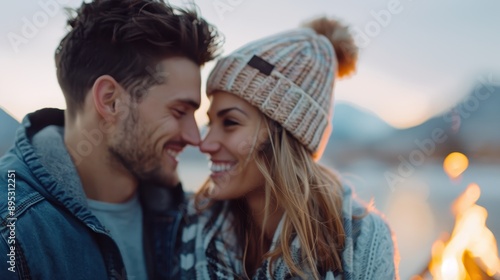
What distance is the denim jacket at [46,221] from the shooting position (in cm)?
162

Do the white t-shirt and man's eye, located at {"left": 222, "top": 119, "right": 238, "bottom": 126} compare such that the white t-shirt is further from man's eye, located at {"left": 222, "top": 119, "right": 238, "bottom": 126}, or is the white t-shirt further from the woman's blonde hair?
man's eye, located at {"left": 222, "top": 119, "right": 238, "bottom": 126}

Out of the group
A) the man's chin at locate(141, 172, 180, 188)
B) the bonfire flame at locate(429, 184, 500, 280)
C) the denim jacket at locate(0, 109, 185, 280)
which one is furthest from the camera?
the bonfire flame at locate(429, 184, 500, 280)

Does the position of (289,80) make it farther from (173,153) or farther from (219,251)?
(219,251)

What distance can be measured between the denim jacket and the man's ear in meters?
0.20

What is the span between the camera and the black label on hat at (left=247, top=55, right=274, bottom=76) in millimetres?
2051

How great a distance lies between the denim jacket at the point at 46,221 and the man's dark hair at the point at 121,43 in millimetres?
237

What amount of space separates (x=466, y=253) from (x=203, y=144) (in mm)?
1681

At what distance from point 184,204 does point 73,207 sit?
634mm

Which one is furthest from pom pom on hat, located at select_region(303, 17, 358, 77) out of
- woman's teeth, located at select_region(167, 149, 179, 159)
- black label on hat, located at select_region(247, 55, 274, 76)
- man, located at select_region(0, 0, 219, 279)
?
woman's teeth, located at select_region(167, 149, 179, 159)

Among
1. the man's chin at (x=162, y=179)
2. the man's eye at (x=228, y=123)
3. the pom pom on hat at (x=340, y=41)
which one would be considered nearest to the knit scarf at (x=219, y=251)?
the man's chin at (x=162, y=179)

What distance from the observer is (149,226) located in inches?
85.7

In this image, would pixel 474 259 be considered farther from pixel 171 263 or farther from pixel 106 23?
pixel 106 23

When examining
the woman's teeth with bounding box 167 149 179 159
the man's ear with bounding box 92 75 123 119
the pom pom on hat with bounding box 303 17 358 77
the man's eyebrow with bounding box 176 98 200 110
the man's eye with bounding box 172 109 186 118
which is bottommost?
the woman's teeth with bounding box 167 149 179 159

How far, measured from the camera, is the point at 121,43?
211 centimetres
